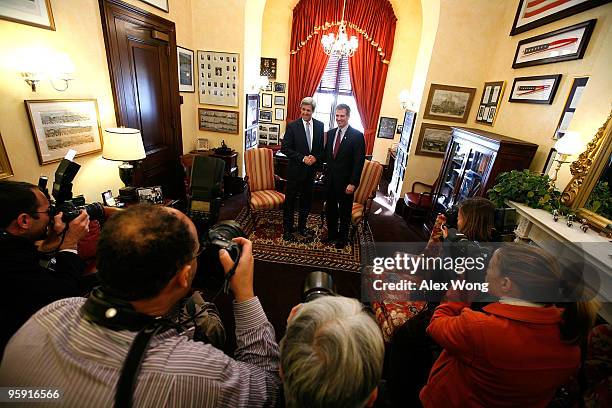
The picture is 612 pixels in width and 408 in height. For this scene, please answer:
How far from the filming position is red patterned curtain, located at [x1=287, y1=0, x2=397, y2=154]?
5789 millimetres

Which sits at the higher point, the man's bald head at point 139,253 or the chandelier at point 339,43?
the chandelier at point 339,43

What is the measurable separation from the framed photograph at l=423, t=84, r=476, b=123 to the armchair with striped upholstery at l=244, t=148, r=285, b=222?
8.38 ft

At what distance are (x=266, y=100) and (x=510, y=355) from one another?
21.9 ft

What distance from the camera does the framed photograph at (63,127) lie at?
1920 mm

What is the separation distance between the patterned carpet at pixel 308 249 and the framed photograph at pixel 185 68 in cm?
214

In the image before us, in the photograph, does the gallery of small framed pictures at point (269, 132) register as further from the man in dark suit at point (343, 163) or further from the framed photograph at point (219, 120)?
the man in dark suit at point (343, 163)

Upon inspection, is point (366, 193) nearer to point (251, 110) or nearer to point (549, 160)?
point (549, 160)

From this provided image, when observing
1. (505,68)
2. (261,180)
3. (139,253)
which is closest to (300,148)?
(261,180)

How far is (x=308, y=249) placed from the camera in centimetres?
327

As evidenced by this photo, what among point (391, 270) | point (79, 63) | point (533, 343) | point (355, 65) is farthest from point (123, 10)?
point (355, 65)

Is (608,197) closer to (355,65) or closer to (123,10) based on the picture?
(123,10)

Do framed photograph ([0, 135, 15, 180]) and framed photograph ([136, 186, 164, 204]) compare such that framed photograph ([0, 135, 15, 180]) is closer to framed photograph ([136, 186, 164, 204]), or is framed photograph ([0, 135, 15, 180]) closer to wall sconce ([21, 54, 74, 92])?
wall sconce ([21, 54, 74, 92])

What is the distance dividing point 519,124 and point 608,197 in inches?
59.3

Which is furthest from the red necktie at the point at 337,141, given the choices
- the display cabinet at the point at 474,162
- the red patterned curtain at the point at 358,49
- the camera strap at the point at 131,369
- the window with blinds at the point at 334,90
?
the red patterned curtain at the point at 358,49
